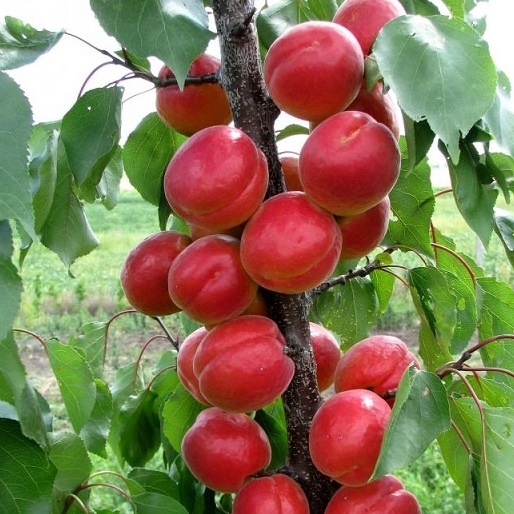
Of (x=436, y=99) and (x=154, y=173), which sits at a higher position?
(x=436, y=99)

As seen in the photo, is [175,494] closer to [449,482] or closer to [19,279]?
[19,279]

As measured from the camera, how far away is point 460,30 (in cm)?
58

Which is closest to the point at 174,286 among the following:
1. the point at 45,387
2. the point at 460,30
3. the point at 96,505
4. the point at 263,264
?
the point at 263,264

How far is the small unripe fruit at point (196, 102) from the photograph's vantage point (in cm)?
73

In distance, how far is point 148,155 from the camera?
0.89 metres

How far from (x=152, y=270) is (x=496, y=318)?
452mm

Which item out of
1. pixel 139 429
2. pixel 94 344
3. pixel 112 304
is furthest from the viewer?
pixel 112 304

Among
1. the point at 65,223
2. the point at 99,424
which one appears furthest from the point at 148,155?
the point at 99,424

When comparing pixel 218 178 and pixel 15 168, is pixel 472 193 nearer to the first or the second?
pixel 218 178

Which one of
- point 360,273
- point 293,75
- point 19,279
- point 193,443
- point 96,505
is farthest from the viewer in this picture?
point 96,505

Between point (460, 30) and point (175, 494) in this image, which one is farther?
point (175, 494)

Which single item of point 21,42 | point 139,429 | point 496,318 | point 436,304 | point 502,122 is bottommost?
point 139,429

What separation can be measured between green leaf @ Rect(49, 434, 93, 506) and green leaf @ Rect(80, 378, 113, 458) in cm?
13

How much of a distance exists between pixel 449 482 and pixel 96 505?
4.52ft
